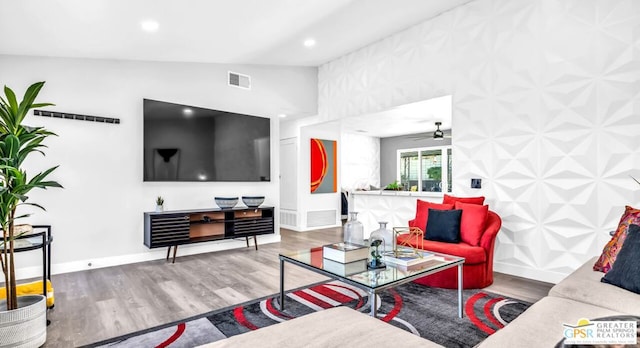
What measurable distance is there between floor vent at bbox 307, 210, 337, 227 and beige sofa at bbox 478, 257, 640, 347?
5.40 metres

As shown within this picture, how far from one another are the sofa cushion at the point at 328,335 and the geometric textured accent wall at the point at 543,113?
2.96 m

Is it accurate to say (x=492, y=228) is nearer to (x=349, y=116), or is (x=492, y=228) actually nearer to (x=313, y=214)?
(x=349, y=116)

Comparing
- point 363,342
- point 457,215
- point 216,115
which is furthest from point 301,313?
point 216,115

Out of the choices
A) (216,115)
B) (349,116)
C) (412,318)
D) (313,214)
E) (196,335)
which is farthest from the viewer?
(313,214)

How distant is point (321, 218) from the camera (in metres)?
7.47

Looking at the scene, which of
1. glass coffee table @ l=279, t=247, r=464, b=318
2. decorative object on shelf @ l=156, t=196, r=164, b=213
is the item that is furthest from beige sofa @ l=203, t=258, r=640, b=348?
decorative object on shelf @ l=156, t=196, r=164, b=213

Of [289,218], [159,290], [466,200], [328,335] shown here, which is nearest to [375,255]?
[328,335]

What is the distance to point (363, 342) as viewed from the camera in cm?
130

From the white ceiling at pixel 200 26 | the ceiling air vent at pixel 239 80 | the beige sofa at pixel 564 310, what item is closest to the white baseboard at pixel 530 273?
the beige sofa at pixel 564 310

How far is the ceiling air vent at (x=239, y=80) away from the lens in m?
5.31

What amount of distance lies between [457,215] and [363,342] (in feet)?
8.34

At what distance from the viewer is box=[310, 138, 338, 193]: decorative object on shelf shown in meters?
7.43

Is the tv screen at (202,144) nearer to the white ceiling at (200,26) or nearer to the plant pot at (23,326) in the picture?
the white ceiling at (200,26)

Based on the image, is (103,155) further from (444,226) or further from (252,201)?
(444,226)
